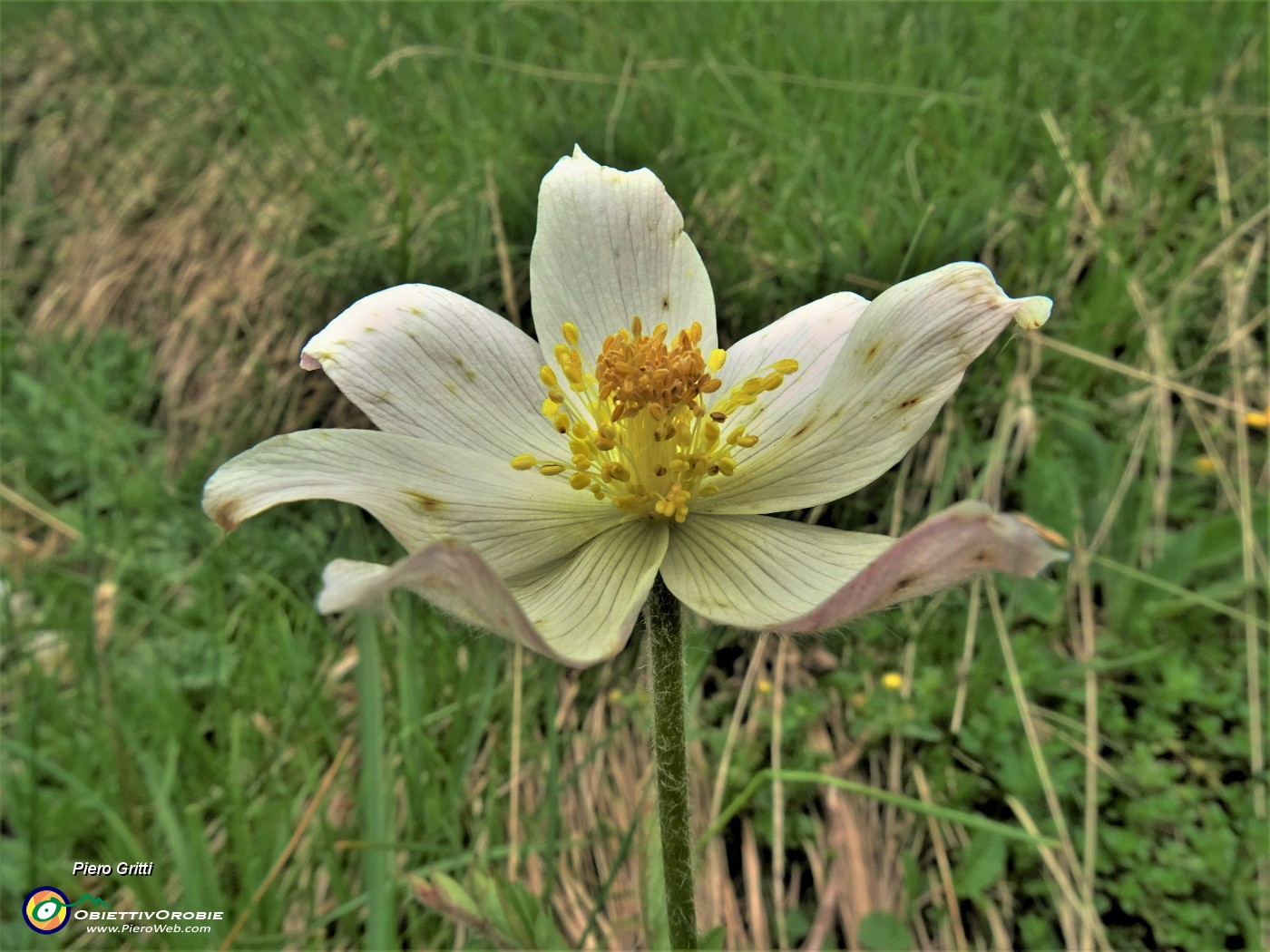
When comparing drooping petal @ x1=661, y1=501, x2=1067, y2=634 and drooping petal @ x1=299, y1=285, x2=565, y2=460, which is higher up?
drooping petal @ x1=299, y1=285, x2=565, y2=460

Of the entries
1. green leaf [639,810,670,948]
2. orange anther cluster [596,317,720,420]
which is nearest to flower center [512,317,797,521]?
orange anther cluster [596,317,720,420]

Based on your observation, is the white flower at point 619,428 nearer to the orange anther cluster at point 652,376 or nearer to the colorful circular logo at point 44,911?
the orange anther cluster at point 652,376

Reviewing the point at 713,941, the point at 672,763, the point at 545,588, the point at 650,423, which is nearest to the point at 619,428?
the point at 650,423

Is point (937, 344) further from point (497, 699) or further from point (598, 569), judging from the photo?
point (497, 699)

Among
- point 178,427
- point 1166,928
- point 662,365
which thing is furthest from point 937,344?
point 178,427

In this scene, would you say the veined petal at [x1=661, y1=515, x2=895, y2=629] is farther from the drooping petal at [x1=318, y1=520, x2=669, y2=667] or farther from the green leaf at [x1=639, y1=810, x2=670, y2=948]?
the green leaf at [x1=639, y1=810, x2=670, y2=948]

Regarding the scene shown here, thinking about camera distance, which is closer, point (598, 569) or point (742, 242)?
point (598, 569)

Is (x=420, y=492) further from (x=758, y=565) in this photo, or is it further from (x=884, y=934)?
(x=884, y=934)
